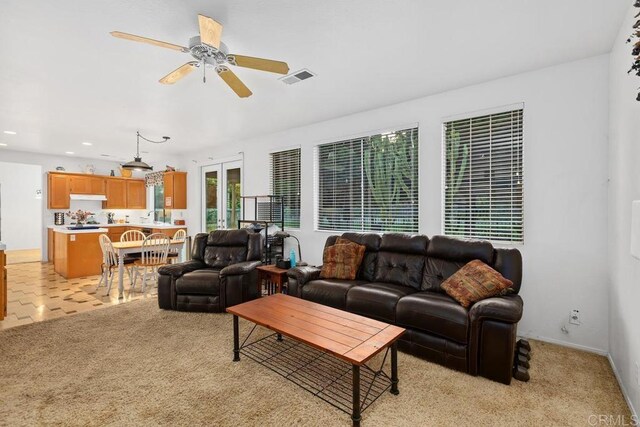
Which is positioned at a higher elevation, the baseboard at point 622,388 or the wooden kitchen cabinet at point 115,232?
the wooden kitchen cabinet at point 115,232

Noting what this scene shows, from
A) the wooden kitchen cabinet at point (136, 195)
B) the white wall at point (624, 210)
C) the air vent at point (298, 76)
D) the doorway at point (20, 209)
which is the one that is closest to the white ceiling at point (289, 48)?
the air vent at point (298, 76)

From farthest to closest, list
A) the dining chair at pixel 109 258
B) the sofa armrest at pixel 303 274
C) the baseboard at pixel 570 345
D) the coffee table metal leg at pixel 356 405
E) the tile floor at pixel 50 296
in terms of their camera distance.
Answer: the dining chair at pixel 109 258, the tile floor at pixel 50 296, the sofa armrest at pixel 303 274, the baseboard at pixel 570 345, the coffee table metal leg at pixel 356 405

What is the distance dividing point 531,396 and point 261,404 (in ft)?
6.10

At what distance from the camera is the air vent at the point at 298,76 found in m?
3.08

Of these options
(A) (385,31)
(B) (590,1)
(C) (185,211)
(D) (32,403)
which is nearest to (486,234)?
(B) (590,1)

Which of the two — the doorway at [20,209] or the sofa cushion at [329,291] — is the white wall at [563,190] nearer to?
the sofa cushion at [329,291]

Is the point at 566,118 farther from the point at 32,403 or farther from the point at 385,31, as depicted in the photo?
the point at 32,403

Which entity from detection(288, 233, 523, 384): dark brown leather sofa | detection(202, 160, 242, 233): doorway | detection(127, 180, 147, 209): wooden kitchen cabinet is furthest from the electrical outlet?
detection(127, 180, 147, 209): wooden kitchen cabinet

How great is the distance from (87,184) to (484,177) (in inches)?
346

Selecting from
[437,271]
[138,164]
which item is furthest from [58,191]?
[437,271]

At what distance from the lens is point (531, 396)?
84.1 inches

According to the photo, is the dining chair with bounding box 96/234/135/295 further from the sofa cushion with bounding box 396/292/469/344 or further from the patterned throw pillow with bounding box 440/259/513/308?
the patterned throw pillow with bounding box 440/259/513/308

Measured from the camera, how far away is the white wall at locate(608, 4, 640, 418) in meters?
1.96

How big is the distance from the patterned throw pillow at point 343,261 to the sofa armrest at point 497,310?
1.43 meters
